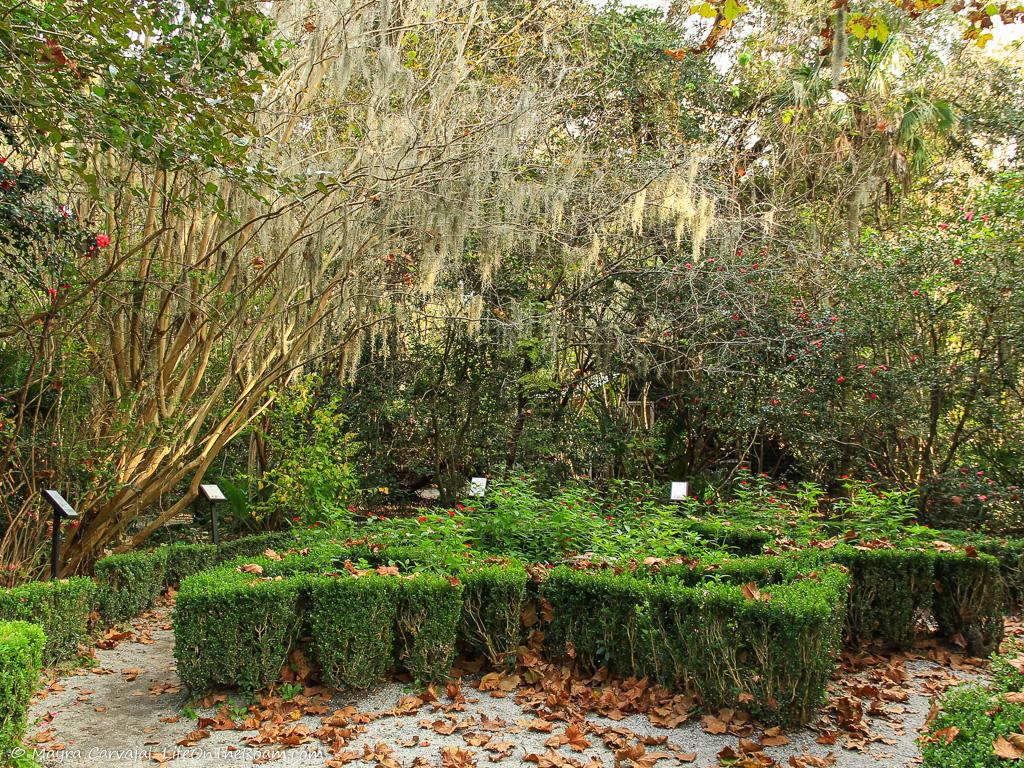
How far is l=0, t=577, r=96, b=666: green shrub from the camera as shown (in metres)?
4.68

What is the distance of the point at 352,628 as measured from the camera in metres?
4.30

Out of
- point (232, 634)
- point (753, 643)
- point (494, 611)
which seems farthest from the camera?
point (494, 611)

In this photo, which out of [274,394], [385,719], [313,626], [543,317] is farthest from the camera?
[543,317]

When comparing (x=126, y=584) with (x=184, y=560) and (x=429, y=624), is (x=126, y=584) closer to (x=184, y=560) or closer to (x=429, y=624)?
(x=184, y=560)

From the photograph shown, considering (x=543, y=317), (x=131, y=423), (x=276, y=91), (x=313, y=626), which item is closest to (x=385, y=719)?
(x=313, y=626)

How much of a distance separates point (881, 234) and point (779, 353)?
262 cm

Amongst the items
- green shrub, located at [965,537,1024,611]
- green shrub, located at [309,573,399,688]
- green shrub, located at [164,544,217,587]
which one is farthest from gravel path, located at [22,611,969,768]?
green shrub, located at [164,544,217,587]

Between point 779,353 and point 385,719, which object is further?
point 779,353

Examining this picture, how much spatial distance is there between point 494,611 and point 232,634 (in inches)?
56.6

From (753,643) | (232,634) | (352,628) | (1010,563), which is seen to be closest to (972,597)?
(1010,563)

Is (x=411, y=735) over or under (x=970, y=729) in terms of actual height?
under

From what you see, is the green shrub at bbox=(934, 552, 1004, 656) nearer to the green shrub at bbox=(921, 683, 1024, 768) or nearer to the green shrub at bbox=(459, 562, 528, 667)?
the green shrub at bbox=(921, 683, 1024, 768)

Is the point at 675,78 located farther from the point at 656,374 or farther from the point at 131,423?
the point at 131,423

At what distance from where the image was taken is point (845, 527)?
21.3ft
